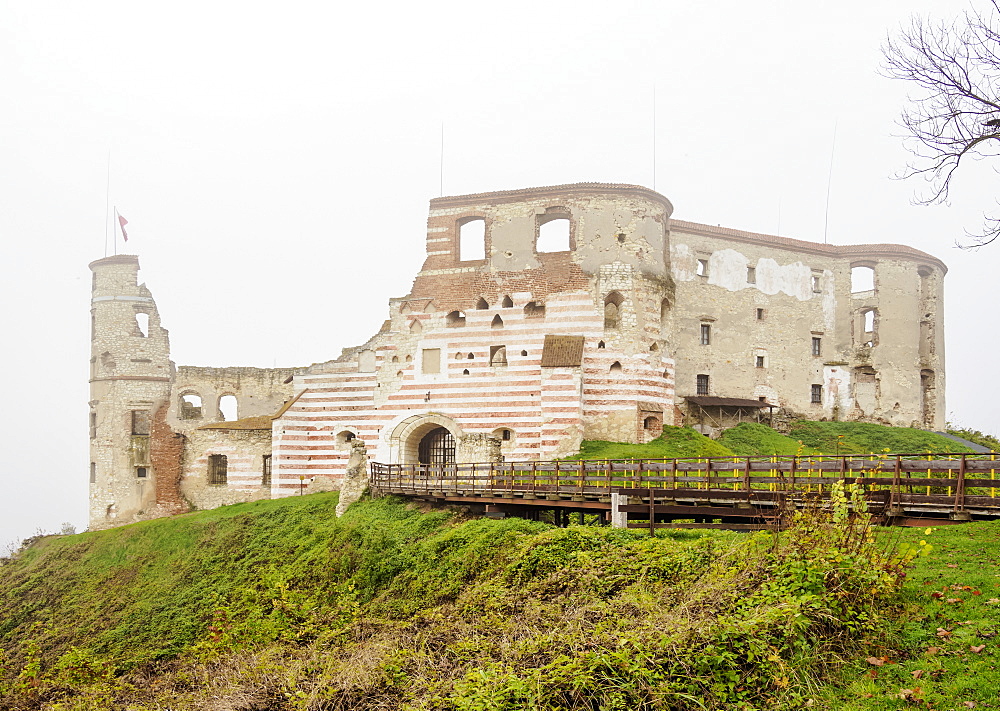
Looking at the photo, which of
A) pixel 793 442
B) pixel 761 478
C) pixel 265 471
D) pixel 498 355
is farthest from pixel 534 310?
pixel 761 478

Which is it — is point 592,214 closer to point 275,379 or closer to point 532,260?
point 532,260

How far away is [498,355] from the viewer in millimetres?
34406

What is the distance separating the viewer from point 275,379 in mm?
40281

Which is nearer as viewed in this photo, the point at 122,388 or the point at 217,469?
the point at 217,469

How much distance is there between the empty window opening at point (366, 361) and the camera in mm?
35872

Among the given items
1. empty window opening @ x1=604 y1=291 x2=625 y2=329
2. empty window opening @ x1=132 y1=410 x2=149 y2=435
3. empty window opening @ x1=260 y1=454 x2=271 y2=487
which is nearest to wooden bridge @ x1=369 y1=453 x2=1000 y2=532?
empty window opening @ x1=604 y1=291 x2=625 y2=329

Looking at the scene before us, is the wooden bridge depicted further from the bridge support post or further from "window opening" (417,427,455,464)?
"window opening" (417,427,455,464)

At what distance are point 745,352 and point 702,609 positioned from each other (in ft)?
99.9

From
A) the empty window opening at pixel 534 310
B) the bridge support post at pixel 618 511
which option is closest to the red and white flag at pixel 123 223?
the empty window opening at pixel 534 310

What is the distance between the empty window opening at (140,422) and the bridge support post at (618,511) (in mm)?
27633

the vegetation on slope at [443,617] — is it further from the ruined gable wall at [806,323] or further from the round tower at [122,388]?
the ruined gable wall at [806,323]

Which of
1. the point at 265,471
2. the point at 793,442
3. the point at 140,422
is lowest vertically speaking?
the point at 265,471

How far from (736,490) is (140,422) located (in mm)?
30336

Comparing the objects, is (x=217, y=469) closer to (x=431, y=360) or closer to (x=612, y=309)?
(x=431, y=360)
